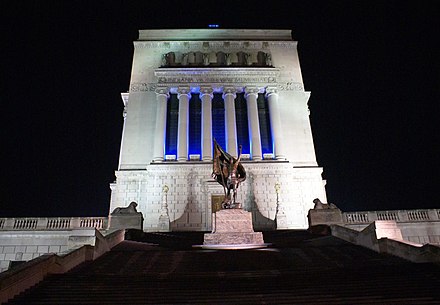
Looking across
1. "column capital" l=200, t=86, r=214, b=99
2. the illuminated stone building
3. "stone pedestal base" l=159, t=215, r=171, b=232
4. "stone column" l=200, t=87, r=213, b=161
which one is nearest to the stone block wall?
the illuminated stone building

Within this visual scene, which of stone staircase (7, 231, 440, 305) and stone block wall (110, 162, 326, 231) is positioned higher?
stone block wall (110, 162, 326, 231)

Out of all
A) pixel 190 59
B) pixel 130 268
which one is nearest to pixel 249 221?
pixel 130 268

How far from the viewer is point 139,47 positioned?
3941 centimetres

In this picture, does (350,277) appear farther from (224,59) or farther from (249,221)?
(224,59)

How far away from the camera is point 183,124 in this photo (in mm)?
33750

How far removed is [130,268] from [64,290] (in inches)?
122

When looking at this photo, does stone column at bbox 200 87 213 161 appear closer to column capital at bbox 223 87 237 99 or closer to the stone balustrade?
column capital at bbox 223 87 237 99

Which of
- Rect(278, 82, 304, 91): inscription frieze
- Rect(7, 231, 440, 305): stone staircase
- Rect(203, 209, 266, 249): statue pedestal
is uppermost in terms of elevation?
Rect(278, 82, 304, 91): inscription frieze

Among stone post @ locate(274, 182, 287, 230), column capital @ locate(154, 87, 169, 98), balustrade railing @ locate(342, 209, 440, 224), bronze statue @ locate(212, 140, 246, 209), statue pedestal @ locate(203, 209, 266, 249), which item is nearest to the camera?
statue pedestal @ locate(203, 209, 266, 249)

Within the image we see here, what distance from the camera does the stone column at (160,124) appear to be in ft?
106

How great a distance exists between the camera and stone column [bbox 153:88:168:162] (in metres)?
32.2

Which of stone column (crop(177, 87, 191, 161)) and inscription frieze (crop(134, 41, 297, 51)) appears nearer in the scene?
stone column (crop(177, 87, 191, 161))

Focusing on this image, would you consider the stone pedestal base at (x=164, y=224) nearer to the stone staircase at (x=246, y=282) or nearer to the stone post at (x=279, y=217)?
the stone post at (x=279, y=217)

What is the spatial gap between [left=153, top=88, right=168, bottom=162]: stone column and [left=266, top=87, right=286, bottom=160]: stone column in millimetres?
10240
